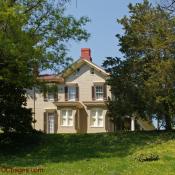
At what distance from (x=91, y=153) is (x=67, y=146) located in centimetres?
387

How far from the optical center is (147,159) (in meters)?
23.5

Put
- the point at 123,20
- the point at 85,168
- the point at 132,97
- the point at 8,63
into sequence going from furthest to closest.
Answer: the point at 123,20
the point at 132,97
the point at 8,63
the point at 85,168

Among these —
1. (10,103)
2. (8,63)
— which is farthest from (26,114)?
(8,63)

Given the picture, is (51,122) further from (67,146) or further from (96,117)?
(67,146)

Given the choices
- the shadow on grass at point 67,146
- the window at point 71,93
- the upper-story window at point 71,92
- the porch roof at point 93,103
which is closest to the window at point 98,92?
the porch roof at point 93,103

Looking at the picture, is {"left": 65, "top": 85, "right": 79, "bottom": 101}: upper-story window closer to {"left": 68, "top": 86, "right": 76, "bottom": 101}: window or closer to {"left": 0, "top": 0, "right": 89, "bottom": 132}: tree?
{"left": 68, "top": 86, "right": 76, "bottom": 101}: window

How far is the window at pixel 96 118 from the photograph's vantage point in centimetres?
6619

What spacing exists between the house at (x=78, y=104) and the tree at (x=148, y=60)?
22.0m

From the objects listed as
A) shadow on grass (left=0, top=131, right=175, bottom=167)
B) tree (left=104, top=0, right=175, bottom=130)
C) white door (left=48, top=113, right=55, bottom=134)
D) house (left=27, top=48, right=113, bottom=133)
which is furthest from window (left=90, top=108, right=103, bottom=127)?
shadow on grass (left=0, top=131, right=175, bottom=167)

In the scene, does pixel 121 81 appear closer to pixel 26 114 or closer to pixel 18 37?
pixel 26 114

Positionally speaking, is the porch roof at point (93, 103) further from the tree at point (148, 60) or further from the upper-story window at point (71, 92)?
the tree at point (148, 60)

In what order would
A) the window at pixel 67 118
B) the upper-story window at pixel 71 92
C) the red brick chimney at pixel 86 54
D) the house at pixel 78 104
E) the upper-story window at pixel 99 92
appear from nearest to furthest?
the house at pixel 78 104 < the upper-story window at pixel 99 92 < the window at pixel 67 118 < the upper-story window at pixel 71 92 < the red brick chimney at pixel 86 54

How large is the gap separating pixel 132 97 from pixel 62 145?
36.2ft

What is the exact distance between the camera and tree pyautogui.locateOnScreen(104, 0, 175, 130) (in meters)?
40.4
